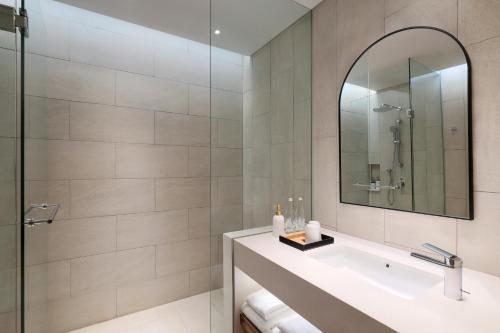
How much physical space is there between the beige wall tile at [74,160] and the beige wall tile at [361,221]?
1888mm

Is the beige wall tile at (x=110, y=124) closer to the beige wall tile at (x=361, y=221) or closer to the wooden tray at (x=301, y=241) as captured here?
the wooden tray at (x=301, y=241)

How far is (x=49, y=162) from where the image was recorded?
1.81 m

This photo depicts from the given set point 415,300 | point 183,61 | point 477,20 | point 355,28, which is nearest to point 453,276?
point 415,300

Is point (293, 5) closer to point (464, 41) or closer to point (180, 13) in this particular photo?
point (180, 13)

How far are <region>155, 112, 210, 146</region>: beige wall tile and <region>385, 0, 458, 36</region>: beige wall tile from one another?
170cm

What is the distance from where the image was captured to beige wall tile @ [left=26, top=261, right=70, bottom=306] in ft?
5.61

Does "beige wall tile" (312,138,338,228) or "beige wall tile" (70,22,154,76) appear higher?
"beige wall tile" (70,22,154,76)

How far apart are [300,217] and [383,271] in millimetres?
592

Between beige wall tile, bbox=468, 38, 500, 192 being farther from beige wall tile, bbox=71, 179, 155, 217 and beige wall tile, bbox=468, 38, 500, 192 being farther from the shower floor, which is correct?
beige wall tile, bbox=71, 179, 155, 217

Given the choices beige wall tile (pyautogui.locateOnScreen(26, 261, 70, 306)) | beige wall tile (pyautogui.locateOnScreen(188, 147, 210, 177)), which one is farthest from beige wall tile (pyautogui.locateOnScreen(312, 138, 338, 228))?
beige wall tile (pyautogui.locateOnScreen(26, 261, 70, 306))

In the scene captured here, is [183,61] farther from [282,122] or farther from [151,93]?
[282,122]

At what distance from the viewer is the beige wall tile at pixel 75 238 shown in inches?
69.8

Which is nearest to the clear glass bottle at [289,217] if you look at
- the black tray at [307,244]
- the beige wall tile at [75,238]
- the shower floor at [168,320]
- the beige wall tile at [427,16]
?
the black tray at [307,244]

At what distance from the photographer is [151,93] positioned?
2201mm
